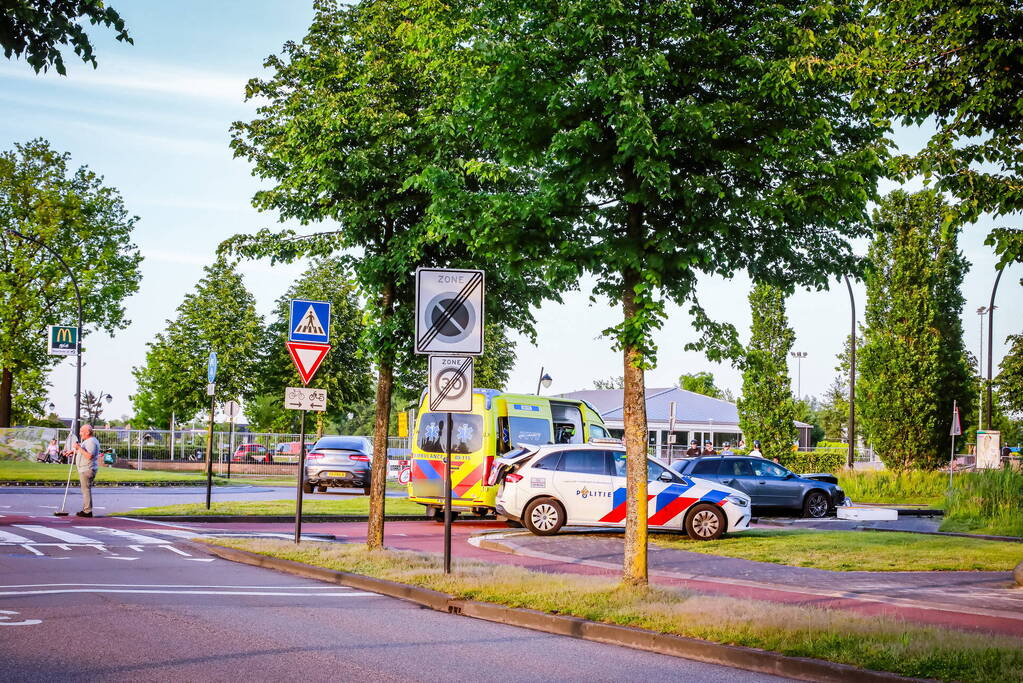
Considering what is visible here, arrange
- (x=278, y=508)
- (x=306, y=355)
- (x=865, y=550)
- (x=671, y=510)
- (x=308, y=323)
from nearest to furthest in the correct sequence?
(x=306, y=355) → (x=308, y=323) → (x=865, y=550) → (x=671, y=510) → (x=278, y=508)

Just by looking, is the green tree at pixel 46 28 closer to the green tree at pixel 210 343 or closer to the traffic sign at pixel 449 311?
the traffic sign at pixel 449 311

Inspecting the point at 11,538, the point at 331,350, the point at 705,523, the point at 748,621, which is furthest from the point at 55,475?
the point at 331,350

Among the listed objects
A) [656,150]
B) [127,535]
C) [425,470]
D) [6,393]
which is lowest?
[127,535]

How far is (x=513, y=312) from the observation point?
15531mm

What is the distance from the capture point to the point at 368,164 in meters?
13.8

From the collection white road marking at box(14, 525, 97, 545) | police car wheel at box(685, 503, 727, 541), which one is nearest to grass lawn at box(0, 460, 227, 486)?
white road marking at box(14, 525, 97, 545)

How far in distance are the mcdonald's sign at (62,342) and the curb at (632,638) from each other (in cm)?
2686

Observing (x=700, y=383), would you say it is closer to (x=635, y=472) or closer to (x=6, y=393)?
(x=6, y=393)

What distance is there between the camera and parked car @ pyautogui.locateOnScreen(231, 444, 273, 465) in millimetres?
48406

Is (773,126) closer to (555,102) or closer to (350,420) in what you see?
(555,102)

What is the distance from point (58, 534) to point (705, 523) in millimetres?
11056

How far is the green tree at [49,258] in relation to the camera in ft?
156

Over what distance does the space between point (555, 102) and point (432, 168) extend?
201 centimetres

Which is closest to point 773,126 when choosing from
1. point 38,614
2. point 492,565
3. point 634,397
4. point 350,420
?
point 634,397
